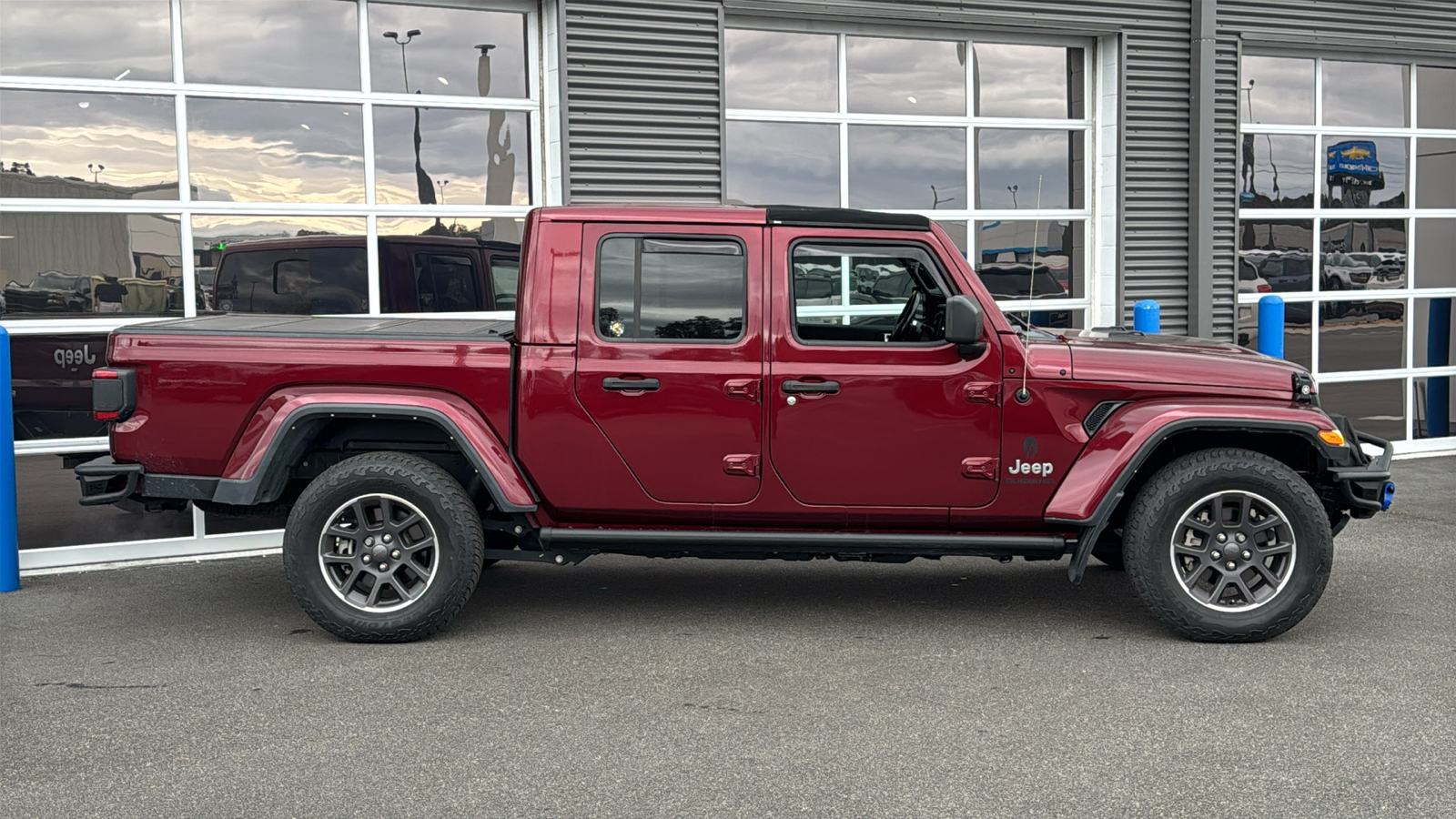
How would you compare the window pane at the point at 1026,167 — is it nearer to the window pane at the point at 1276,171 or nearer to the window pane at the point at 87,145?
the window pane at the point at 1276,171

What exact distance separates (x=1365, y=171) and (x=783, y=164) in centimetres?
531

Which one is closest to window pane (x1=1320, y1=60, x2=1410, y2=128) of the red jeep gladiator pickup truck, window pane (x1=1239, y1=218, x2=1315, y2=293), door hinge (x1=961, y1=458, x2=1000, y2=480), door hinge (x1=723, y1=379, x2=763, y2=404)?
window pane (x1=1239, y1=218, x2=1315, y2=293)

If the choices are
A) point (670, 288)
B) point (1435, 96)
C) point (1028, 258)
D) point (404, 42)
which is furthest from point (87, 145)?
point (1435, 96)

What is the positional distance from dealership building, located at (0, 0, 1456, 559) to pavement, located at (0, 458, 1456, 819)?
2.11 meters

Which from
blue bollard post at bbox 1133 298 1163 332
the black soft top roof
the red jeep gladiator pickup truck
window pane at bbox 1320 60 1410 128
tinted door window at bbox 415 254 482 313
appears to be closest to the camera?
the red jeep gladiator pickup truck

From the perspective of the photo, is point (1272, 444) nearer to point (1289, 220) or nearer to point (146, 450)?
point (146, 450)

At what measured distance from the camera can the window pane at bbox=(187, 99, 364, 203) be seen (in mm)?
8023

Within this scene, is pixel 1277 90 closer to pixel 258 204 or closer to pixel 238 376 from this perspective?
pixel 258 204

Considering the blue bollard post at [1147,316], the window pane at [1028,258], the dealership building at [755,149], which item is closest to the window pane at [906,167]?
the dealership building at [755,149]

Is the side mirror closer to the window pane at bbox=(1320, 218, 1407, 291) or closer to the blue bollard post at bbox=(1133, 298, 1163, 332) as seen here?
the blue bollard post at bbox=(1133, 298, 1163, 332)

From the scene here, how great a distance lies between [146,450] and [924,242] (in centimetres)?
355

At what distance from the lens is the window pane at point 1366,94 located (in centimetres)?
1118

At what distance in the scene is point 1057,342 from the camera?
6066 mm

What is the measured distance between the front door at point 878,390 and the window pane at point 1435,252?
7.61 meters
